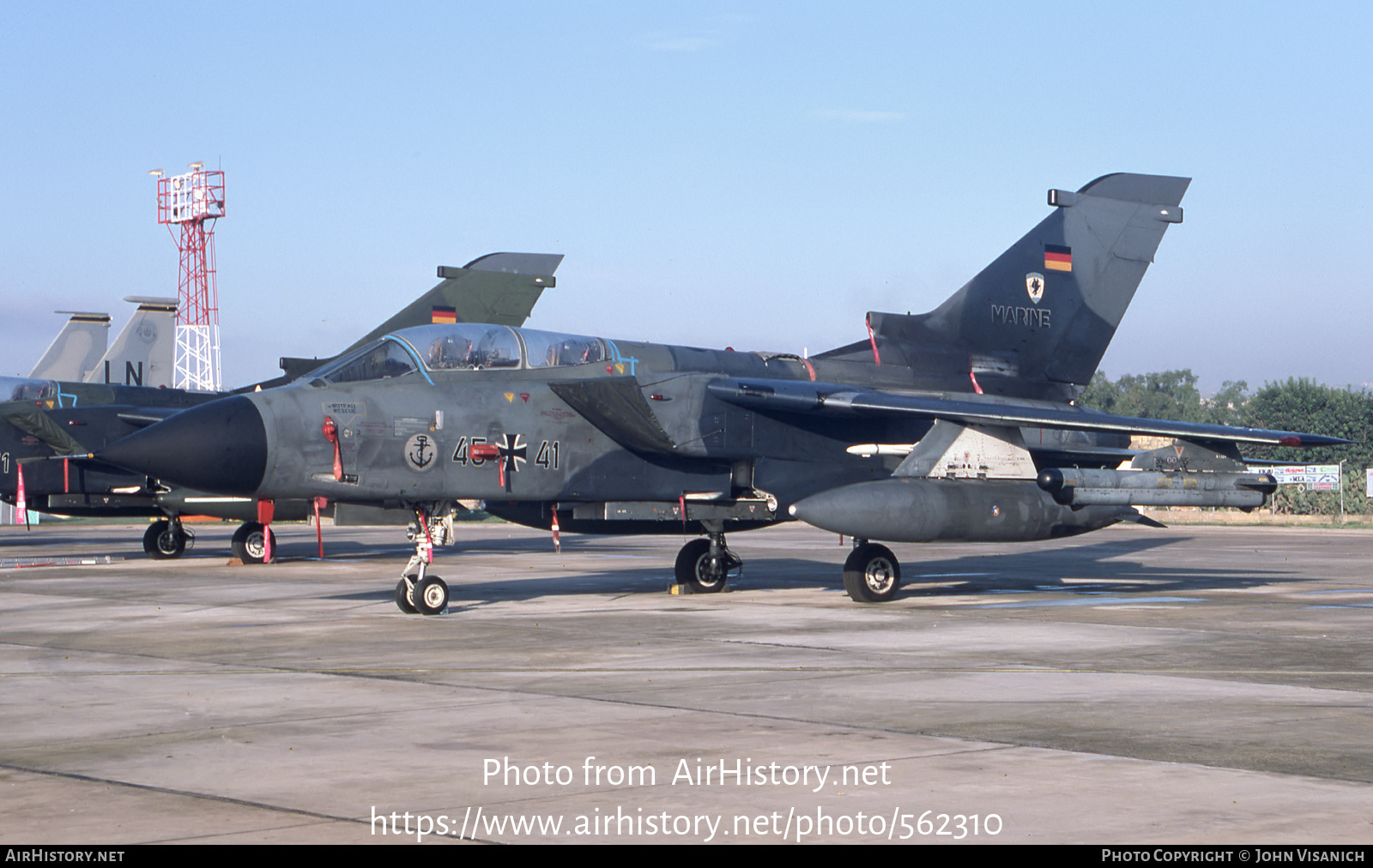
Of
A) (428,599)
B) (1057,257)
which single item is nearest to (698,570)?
(428,599)

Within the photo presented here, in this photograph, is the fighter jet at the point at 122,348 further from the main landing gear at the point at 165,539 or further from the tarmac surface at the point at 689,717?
the tarmac surface at the point at 689,717

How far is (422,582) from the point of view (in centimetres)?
1398

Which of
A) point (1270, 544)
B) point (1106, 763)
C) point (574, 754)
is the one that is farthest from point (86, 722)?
point (1270, 544)

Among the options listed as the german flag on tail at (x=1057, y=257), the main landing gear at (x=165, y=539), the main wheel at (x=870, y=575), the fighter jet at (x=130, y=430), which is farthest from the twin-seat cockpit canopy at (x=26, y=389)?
the german flag on tail at (x=1057, y=257)

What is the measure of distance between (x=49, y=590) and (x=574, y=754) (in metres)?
13.7

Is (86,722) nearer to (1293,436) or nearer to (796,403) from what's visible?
(796,403)

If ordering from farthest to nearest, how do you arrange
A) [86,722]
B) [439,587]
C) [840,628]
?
[439,587] → [840,628] → [86,722]

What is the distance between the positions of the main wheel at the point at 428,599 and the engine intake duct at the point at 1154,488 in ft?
21.6

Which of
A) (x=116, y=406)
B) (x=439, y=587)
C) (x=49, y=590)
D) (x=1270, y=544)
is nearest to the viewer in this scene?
(x=439, y=587)

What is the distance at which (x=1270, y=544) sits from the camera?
3059 cm

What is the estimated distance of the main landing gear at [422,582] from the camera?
13.9 meters

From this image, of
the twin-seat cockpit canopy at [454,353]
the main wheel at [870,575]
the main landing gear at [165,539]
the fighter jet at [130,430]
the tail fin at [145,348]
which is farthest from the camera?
the tail fin at [145,348]

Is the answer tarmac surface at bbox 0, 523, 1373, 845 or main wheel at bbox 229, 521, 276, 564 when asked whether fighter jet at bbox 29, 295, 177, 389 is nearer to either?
main wheel at bbox 229, 521, 276, 564

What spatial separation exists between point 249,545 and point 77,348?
50.6 ft
